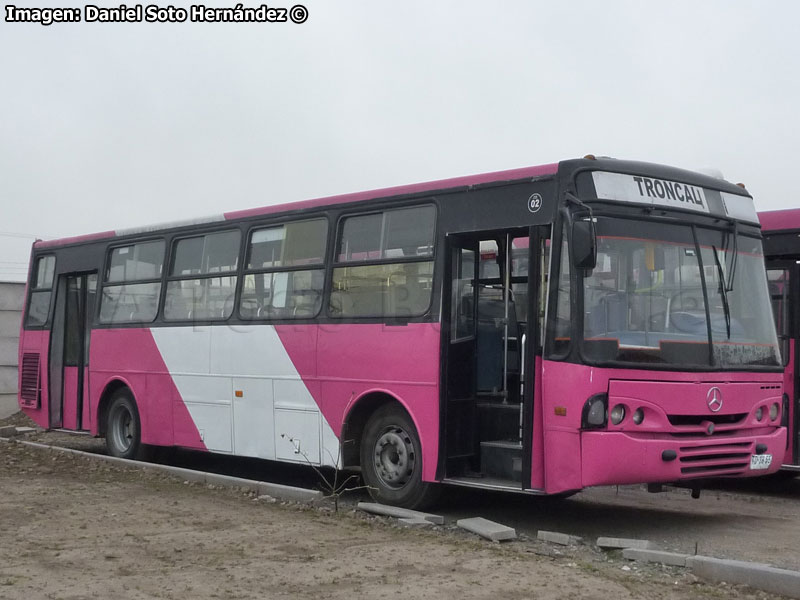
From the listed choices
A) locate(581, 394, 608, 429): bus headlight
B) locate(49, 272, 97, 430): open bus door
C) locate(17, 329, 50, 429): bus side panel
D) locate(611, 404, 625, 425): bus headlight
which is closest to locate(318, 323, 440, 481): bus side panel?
locate(581, 394, 608, 429): bus headlight

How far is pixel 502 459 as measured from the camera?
9297 millimetres

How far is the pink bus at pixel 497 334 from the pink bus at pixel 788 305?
1.87 m

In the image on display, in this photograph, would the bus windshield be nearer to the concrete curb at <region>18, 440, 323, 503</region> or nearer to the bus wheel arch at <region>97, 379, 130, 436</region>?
the concrete curb at <region>18, 440, 323, 503</region>

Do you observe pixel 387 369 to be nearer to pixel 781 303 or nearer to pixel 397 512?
pixel 397 512

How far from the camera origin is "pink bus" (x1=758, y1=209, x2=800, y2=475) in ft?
37.3

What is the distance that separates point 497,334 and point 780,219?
3.83 m

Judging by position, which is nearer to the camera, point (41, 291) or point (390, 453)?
point (390, 453)

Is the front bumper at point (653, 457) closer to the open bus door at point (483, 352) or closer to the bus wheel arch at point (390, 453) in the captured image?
the open bus door at point (483, 352)

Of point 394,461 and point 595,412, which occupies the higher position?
point 595,412

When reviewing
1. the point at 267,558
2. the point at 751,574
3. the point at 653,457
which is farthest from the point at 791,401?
the point at 267,558

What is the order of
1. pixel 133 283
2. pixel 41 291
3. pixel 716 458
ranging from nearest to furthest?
pixel 716 458 → pixel 133 283 → pixel 41 291

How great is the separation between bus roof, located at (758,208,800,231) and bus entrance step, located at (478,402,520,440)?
156 inches

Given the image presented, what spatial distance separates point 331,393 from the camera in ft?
35.3

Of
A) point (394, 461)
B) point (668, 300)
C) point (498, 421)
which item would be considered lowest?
point (394, 461)
